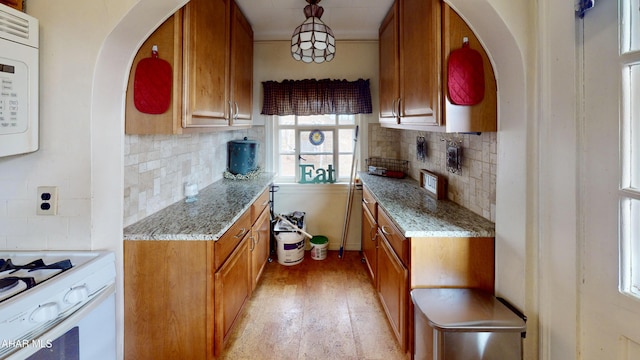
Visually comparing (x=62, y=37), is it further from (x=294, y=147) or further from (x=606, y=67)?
(x=294, y=147)

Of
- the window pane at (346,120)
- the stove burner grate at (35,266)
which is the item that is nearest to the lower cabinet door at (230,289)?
the stove burner grate at (35,266)


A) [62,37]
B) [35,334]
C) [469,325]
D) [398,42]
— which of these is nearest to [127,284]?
[35,334]

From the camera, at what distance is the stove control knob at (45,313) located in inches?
38.0

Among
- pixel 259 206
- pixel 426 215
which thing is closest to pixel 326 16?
pixel 259 206

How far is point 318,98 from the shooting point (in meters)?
3.61

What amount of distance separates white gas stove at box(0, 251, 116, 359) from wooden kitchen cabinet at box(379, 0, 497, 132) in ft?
5.55

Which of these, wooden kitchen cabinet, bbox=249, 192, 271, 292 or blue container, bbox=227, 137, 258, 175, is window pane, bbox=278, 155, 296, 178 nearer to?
blue container, bbox=227, 137, 258, 175

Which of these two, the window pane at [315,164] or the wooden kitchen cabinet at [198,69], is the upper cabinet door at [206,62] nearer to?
the wooden kitchen cabinet at [198,69]

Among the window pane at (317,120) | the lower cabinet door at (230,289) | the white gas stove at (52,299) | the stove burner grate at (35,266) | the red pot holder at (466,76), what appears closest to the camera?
the white gas stove at (52,299)

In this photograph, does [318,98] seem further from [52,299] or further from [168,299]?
[52,299]

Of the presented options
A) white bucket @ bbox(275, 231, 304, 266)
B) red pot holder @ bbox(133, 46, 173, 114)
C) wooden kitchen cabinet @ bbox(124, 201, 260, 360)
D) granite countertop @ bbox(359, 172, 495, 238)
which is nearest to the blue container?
white bucket @ bbox(275, 231, 304, 266)

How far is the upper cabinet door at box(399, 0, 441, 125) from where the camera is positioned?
1729 mm

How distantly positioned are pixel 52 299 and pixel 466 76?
6.19 feet

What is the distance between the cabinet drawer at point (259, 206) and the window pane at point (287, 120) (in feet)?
3.35
